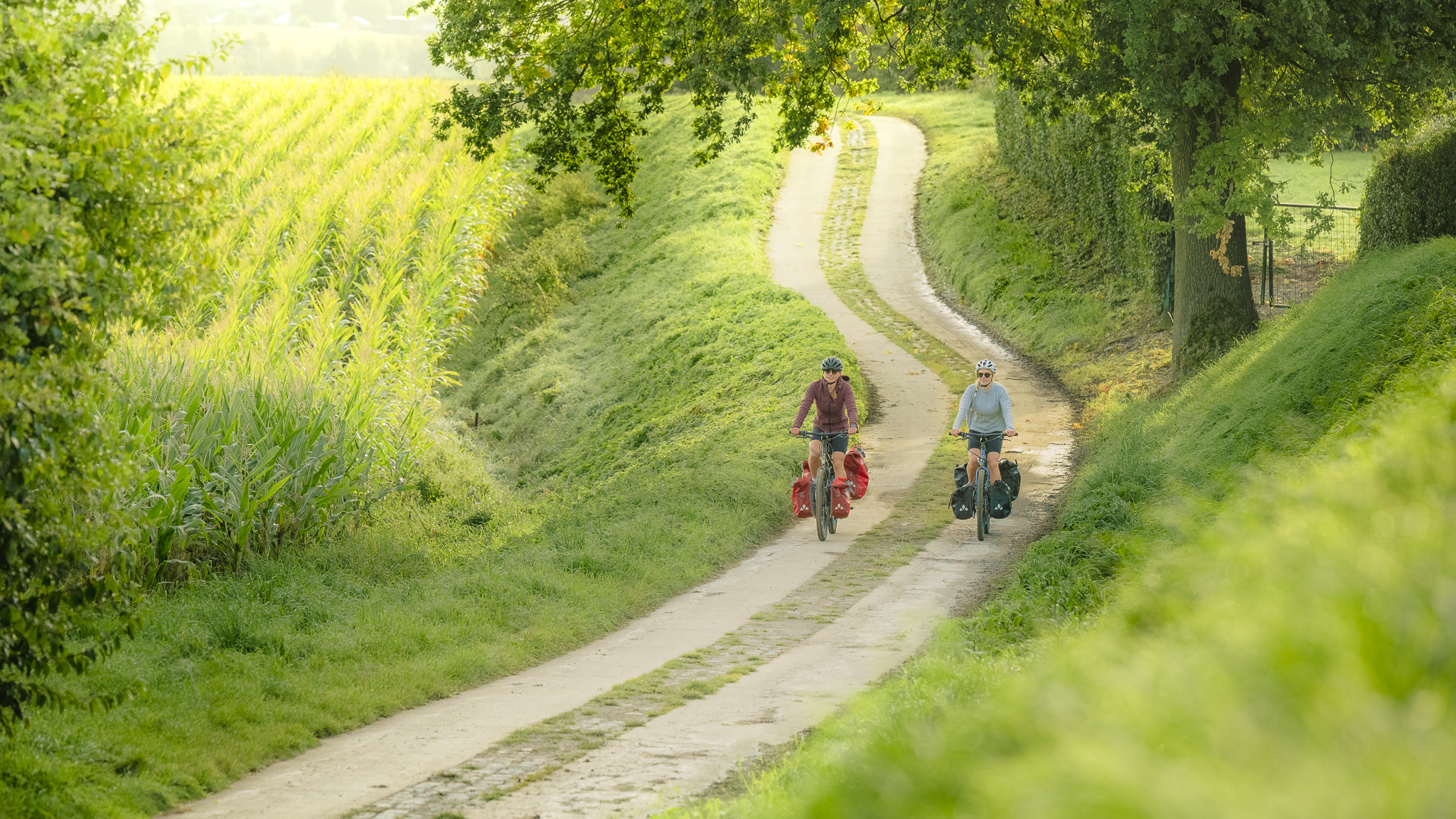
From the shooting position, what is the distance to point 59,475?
19.9 feet

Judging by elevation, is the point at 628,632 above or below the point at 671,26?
below

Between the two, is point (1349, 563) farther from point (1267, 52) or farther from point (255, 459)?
point (1267, 52)

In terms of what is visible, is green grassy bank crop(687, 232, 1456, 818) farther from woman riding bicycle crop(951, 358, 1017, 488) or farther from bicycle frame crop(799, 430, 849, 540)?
bicycle frame crop(799, 430, 849, 540)

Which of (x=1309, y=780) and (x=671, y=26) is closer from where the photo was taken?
(x=1309, y=780)

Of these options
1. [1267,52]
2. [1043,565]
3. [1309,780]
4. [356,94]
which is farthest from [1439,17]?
[356,94]

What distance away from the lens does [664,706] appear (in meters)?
8.52

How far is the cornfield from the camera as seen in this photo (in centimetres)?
1195

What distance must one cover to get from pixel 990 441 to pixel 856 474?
5.76 feet

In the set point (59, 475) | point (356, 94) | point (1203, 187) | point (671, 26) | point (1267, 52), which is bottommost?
point (59, 475)

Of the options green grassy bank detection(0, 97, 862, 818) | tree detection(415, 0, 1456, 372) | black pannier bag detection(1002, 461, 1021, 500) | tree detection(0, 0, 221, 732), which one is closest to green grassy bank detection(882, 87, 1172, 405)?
tree detection(415, 0, 1456, 372)

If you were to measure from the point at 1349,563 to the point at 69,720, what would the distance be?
7.68m

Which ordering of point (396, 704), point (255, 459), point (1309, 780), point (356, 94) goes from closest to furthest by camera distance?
point (1309, 780) → point (396, 704) → point (255, 459) → point (356, 94)

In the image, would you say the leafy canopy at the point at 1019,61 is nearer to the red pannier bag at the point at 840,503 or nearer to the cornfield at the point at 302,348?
the cornfield at the point at 302,348

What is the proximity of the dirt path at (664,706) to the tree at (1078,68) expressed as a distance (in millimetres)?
6381
